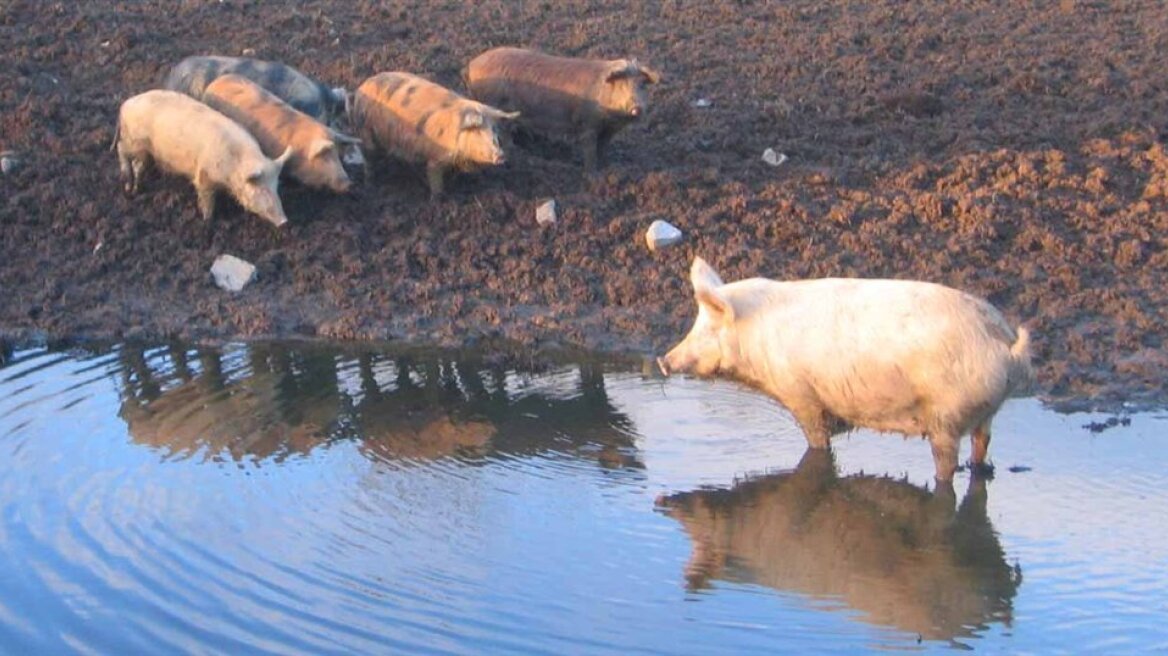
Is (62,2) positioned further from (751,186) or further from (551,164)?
(751,186)

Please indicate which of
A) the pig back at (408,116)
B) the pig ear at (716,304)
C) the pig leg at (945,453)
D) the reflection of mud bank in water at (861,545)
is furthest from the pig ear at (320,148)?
the pig leg at (945,453)

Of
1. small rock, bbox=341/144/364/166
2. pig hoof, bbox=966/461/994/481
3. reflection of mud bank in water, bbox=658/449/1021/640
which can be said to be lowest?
reflection of mud bank in water, bbox=658/449/1021/640

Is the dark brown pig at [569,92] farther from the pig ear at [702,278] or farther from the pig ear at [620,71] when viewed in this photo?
the pig ear at [702,278]

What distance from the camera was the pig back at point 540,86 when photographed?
11.6m

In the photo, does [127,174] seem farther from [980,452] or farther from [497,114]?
[980,452]

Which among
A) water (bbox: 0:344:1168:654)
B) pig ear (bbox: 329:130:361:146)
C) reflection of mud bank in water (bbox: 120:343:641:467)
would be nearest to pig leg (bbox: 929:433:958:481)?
water (bbox: 0:344:1168:654)

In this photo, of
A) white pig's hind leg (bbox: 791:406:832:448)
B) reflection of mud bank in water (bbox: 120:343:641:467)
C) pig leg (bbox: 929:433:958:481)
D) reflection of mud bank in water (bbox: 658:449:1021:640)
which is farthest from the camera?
reflection of mud bank in water (bbox: 120:343:641:467)

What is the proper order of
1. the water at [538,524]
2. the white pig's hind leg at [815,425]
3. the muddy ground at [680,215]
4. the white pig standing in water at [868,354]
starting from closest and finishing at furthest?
the water at [538,524]
the white pig standing in water at [868,354]
the white pig's hind leg at [815,425]
the muddy ground at [680,215]

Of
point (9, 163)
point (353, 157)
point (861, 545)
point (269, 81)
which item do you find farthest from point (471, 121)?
point (861, 545)

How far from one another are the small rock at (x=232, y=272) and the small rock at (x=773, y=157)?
372 cm

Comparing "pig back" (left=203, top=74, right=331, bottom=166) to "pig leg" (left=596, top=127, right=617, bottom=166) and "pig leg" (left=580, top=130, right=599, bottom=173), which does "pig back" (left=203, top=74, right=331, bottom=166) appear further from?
"pig leg" (left=596, top=127, right=617, bottom=166)

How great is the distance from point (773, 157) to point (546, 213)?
1.84 metres

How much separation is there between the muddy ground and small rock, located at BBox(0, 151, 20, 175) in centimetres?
8

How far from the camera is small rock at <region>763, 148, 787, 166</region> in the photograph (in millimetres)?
11695
